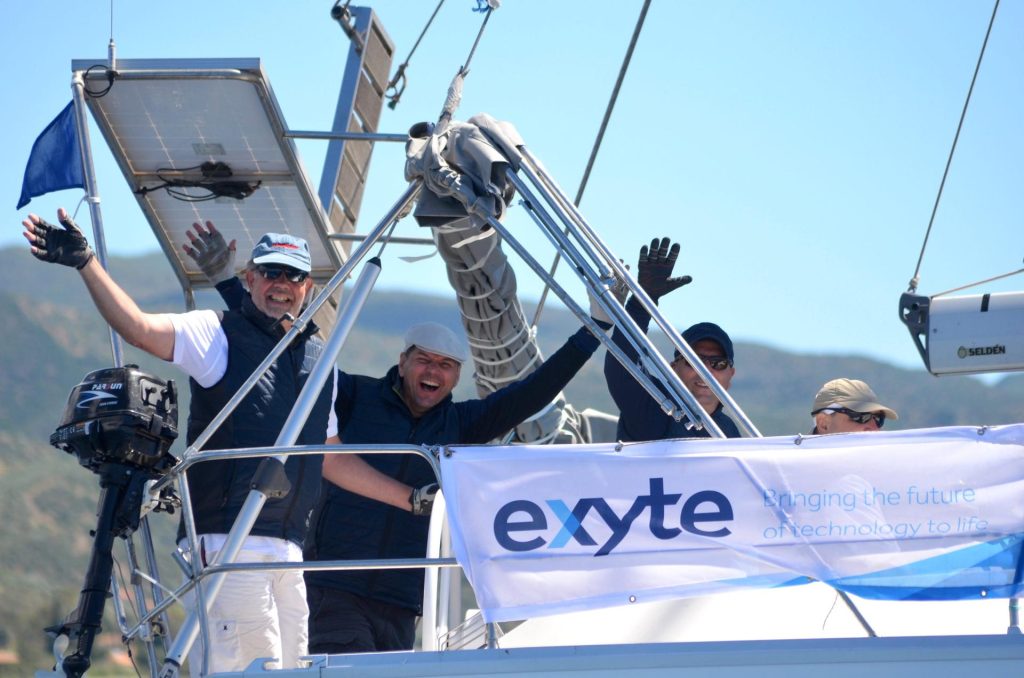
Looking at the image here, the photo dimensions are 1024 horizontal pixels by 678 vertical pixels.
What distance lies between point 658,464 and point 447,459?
602 millimetres

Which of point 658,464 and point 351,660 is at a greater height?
point 658,464

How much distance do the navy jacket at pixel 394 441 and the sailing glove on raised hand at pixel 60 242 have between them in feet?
4.45

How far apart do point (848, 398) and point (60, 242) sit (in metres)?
3.14

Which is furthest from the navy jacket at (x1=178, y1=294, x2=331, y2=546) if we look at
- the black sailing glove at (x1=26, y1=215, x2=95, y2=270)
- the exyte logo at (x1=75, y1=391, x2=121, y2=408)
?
the black sailing glove at (x1=26, y1=215, x2=95, y2=270)

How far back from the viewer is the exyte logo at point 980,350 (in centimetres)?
662

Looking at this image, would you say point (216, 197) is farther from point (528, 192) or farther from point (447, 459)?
point (447, 459)

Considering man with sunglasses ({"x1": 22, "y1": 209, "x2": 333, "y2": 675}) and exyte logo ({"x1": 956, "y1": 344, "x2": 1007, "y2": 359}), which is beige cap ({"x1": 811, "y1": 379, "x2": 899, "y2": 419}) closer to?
exyte logo ({"x1": 956, "y1": 344, "x2": 1007, "y2": 359})

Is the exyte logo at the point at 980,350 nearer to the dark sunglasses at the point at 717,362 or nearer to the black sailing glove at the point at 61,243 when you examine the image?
the dark sunglasses at the point at 717,362

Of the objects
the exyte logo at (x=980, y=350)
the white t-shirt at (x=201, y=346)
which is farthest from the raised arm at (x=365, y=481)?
the exyte logo at (x=980, y=350)

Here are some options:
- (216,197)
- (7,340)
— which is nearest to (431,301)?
(7,340)

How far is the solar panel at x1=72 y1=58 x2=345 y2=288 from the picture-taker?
6090 millimetres

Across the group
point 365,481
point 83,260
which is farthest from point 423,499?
point 83,260

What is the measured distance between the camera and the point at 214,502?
4.80 metres

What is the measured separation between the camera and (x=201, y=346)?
4758mm
